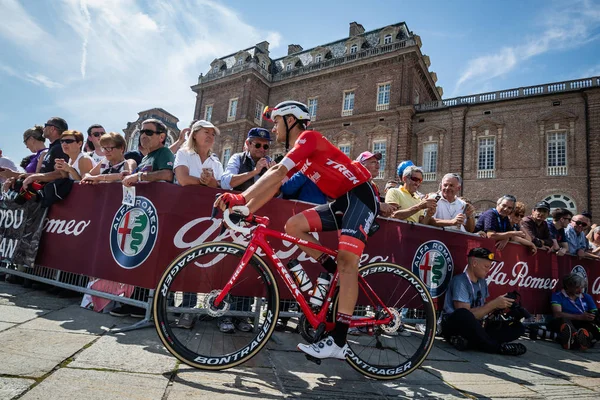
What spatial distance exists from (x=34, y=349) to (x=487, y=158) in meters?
25.9

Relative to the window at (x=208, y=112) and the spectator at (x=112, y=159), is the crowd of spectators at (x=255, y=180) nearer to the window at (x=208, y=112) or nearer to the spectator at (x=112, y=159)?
the spectator at (x=112, y=159)

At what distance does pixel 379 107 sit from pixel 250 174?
25.6 m

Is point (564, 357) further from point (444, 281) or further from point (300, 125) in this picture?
point (300, 125)

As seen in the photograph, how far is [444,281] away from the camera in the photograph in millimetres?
4676

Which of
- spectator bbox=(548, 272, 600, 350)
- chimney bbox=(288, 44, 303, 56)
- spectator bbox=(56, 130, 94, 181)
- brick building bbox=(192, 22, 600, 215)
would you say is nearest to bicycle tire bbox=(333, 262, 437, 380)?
spectator bbox=(548, 272, 600, 350)

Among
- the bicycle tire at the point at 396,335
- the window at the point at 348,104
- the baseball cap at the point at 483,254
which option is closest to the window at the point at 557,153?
the window at the point at 348,104

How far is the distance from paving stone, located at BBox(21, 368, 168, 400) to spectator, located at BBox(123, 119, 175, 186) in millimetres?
2138

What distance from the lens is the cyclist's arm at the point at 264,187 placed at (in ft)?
7.85

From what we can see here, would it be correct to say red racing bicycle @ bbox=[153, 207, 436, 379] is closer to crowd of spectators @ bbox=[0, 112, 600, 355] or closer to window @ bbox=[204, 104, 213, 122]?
crowd of spectators @ bbox=[0, 112, 600, 355]

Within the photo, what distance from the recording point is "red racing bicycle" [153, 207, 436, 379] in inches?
91.7

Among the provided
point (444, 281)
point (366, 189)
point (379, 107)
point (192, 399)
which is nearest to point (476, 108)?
point (379, 107)

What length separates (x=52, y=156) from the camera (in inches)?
187

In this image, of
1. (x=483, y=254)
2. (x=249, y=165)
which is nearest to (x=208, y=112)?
(x=249, y=165)

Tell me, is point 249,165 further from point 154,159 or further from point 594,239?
point 594,239
